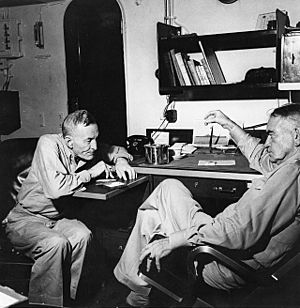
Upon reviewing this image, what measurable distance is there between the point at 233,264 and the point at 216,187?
3.87 feet

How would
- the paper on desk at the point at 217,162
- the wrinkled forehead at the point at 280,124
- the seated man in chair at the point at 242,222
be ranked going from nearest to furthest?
the seated man in chair at the point at 242,222, the wrinkled forehead at the point at 280,124, the paper on desk at the point at 217,162

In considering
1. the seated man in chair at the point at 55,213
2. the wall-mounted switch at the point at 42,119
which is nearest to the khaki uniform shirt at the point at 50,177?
the seated man in chair at the point at 55,213

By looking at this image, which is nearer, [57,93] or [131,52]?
[131,52]

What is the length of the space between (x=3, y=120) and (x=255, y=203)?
352 cm

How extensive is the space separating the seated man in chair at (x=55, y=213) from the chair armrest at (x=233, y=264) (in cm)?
97

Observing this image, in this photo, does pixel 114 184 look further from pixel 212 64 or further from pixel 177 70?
pixel 212 64

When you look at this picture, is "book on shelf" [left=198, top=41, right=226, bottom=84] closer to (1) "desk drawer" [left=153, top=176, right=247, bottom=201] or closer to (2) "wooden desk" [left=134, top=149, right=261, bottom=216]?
(2) "wooden desk" [left=134, top=149, right=261, bottom=216]

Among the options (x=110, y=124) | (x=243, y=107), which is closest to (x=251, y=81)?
(x=243, y=107)

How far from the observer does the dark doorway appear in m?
4.21

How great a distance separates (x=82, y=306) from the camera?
108 inches

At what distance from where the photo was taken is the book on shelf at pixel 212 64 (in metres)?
3.53

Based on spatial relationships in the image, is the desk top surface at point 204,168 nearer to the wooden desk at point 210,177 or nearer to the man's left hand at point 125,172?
the wooden desk at point 210,177

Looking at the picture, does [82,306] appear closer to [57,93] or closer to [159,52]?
[159,52]

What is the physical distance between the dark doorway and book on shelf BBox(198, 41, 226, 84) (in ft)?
2.93
